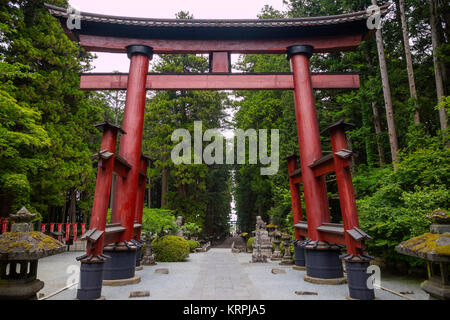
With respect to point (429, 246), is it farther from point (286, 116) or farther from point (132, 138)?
point (286, 116)

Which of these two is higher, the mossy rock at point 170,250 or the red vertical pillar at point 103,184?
the red vertical pillar at point 103,184

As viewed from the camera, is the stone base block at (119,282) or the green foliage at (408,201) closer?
the green foliage at (408,201)

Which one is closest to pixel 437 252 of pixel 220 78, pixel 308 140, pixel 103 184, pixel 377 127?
pixel 308 140

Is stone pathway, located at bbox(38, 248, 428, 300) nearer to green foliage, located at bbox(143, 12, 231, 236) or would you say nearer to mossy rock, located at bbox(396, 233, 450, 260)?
mossy rock, located at bbox(396, 233, 450, 260)

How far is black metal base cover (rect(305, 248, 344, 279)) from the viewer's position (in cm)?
696

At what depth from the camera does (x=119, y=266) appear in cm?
702

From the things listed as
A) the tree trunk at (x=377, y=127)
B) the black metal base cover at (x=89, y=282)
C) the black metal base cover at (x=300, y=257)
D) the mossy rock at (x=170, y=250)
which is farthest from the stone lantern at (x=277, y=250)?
the black metal base cover at (x=89, y=282)

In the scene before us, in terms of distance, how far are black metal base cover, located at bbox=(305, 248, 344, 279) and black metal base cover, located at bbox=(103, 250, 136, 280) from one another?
5158mm

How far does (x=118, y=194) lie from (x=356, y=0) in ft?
47.8

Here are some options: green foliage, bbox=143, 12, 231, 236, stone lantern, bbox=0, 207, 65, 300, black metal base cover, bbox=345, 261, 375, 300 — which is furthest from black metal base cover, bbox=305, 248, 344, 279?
green foliage, bbox=143, 12, 231, 236

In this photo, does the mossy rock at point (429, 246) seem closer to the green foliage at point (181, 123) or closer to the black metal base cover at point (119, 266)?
the black metal base cover at point (119, 266)

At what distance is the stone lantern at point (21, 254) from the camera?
3676 mm

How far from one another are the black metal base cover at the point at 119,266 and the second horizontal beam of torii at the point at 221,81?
537cm
